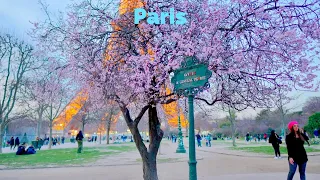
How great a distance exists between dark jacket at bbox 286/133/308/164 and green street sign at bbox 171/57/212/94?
319cm

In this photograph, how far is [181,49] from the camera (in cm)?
644

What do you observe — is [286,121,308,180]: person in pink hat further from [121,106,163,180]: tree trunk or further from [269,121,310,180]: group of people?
[121,106,163,180]: tree trunk

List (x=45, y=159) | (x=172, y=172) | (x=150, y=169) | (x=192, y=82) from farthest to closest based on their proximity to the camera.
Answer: (x=45, y=159) → (x=172, y=172) → (x=150, y=169) → (x=192, y=82)

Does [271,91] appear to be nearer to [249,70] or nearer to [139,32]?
[249,70]

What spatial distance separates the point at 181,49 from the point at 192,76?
4.28 feet

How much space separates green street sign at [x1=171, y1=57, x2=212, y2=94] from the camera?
5047mm

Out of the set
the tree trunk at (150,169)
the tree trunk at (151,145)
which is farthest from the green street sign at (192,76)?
the tree trunk at (150,169)

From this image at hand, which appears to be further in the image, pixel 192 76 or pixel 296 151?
pixel 296 151

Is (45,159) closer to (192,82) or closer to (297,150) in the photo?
(297,150)

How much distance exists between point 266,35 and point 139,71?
118 inches

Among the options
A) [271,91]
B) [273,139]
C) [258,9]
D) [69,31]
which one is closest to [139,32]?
[69,31]

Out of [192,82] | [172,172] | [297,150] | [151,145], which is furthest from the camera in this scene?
[172,172]

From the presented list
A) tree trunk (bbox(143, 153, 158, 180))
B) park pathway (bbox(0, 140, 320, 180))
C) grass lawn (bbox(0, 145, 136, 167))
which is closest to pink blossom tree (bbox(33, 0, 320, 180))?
tree trunk (bbox(143, 153, 158, 180))

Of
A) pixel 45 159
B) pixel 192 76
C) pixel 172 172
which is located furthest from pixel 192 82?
pixel 45 159
